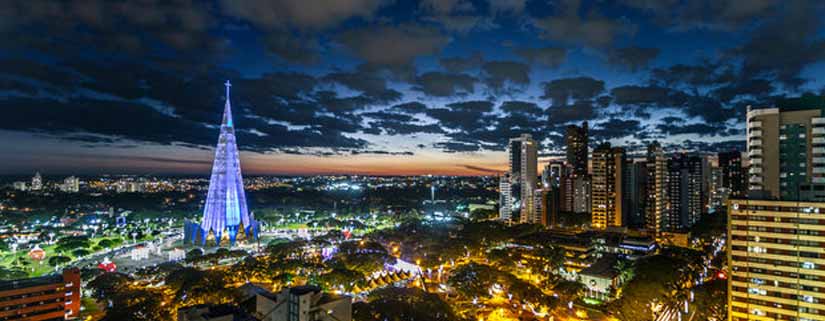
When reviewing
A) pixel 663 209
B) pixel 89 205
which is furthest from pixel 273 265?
pixel 89 205

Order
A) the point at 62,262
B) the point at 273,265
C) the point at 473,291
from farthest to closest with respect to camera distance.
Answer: the point at 62,262 → the point at 273,265 → the point at 473,291

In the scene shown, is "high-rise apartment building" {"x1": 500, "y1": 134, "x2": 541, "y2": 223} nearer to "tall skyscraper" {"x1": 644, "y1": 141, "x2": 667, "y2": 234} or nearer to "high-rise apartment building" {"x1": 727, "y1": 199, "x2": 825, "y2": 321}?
"tall skyscraper" {"x1": 644, "y1": 141, "x2": 667, "y2": 234}

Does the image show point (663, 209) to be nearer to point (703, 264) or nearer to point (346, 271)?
point (703, 264)

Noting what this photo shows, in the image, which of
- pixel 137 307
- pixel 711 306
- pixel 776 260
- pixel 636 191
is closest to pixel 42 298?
pixel 137 307

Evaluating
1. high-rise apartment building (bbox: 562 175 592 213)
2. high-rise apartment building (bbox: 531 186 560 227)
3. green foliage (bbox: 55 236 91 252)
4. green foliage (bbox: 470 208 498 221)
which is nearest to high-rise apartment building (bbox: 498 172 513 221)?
green foliage (bbox: 470 208 498 221)

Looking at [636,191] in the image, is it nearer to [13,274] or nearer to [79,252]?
[79,252]
